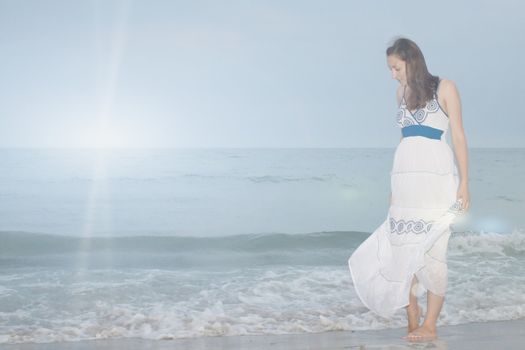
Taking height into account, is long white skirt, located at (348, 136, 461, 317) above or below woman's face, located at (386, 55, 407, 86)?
below

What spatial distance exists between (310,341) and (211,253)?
6683mm

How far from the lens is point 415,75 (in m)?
4.08

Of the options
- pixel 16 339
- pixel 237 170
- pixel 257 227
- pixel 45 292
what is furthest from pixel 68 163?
pixel 16 339

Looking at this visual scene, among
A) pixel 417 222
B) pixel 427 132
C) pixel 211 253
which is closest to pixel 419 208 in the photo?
pixel 417 222

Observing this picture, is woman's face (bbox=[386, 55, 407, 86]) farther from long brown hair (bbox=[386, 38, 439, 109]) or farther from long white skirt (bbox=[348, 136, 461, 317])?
long white skirt (bbox=[348, 136, 461, 317])

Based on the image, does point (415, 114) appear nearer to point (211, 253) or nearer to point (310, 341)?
point (310, 341)

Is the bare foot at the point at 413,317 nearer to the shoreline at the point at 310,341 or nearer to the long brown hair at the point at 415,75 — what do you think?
the shoreline at the point at 310,341

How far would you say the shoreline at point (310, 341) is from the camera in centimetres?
494

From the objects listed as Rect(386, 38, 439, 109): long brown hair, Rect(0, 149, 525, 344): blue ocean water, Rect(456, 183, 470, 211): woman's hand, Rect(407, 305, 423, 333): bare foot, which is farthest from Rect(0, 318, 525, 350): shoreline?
Rect(386, 38, 439, 109): long brown hair

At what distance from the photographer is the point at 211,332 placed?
5.57 metres

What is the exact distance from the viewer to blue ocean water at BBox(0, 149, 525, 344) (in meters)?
6.21

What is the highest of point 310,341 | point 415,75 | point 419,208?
point 415,75

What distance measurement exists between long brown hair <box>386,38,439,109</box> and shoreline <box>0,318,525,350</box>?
1.66m

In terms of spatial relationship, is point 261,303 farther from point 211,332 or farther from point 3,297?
point 3,297
